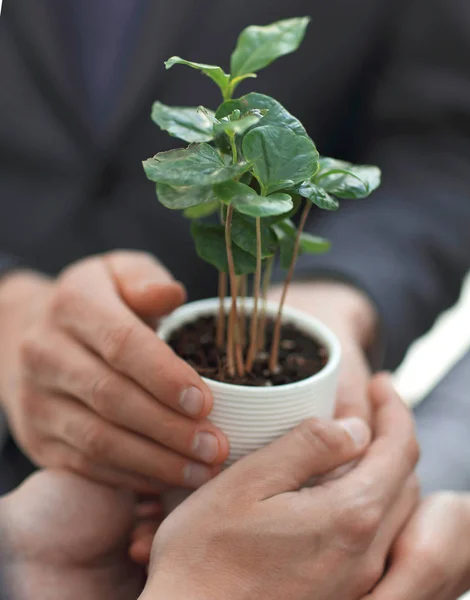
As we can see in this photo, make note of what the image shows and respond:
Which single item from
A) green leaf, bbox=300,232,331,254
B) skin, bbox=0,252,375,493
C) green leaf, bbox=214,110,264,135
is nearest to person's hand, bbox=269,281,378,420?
skin, bbox=0,252,375,493

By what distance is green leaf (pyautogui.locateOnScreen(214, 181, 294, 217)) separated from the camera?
8.7 inches

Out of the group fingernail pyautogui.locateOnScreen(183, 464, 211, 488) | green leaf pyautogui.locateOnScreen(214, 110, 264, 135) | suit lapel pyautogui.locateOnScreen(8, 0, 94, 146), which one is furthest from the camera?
suit lapel pyautogui.locateOnScreen(8, 0, 94, 146)

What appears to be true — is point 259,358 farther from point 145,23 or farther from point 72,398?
point 145,23

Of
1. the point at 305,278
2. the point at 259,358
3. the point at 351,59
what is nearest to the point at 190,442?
the point at 259,358

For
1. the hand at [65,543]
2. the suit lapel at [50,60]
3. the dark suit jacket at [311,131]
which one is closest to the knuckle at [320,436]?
the hand at [65,543]

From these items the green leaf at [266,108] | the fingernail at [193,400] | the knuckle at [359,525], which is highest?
the green leaf at [266,108]

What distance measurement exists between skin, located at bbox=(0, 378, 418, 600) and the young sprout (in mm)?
60

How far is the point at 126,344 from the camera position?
32 centimetres

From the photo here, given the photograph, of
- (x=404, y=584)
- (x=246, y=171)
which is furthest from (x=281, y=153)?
(x=404, y=584)

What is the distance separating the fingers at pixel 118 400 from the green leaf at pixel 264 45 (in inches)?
6.6

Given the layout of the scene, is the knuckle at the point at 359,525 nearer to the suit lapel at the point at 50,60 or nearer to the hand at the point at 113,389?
the hand at the point at 113,389

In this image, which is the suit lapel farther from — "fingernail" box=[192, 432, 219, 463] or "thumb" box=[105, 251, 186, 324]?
"fingernail" box=[192, 432, 219, 463]

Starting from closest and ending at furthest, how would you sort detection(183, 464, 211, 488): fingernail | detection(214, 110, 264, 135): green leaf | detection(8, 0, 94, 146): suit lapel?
1. detection(214, 110, 264, 135): green leaf
2. detection(183, 464, 211, 488): fingernail
3. detection(8, 0, 94, 146): suit lapel

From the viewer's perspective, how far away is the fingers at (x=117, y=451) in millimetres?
313
